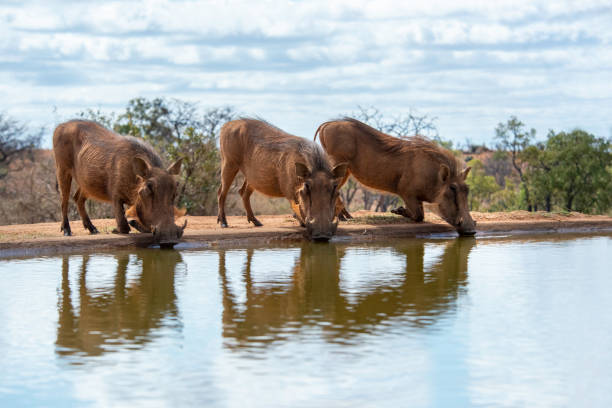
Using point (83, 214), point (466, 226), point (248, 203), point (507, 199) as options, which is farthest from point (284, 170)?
point (507, 199)

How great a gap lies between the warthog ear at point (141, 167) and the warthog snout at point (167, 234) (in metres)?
0.74

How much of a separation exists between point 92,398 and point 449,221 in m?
8.60

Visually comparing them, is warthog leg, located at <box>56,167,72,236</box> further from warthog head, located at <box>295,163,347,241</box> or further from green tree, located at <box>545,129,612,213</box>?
green tree, located at <box>545,129,612,213</box>

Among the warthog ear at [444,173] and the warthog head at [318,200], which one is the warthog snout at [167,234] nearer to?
the warthog head at [318,200]

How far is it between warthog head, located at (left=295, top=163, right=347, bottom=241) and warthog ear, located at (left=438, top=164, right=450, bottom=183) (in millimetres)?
2063

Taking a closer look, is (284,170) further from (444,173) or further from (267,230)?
(444,173)

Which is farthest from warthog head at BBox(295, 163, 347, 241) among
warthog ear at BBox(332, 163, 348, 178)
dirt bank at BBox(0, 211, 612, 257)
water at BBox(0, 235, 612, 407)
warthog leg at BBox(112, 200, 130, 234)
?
warthog leg at BBox(112, 200, 130, 234)

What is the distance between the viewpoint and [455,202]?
1198 cm

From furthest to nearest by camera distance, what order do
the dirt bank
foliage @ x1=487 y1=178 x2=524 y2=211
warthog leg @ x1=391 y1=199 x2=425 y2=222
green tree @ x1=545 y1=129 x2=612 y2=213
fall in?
foliage @ x1=487 y1=178 x2=524 y2=211 < green tree @ x1=545 y1=129 x2=612 y2=213 < warthog leg @ x1=391 y1=199 x2=425 y2=222 < the dirt bank

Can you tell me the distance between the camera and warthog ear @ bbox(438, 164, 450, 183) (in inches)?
471

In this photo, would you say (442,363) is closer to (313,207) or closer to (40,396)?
(40,396)

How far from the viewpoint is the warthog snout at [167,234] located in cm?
994

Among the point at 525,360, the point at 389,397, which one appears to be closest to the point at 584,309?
the point at 525,360

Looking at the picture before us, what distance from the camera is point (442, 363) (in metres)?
4.50
